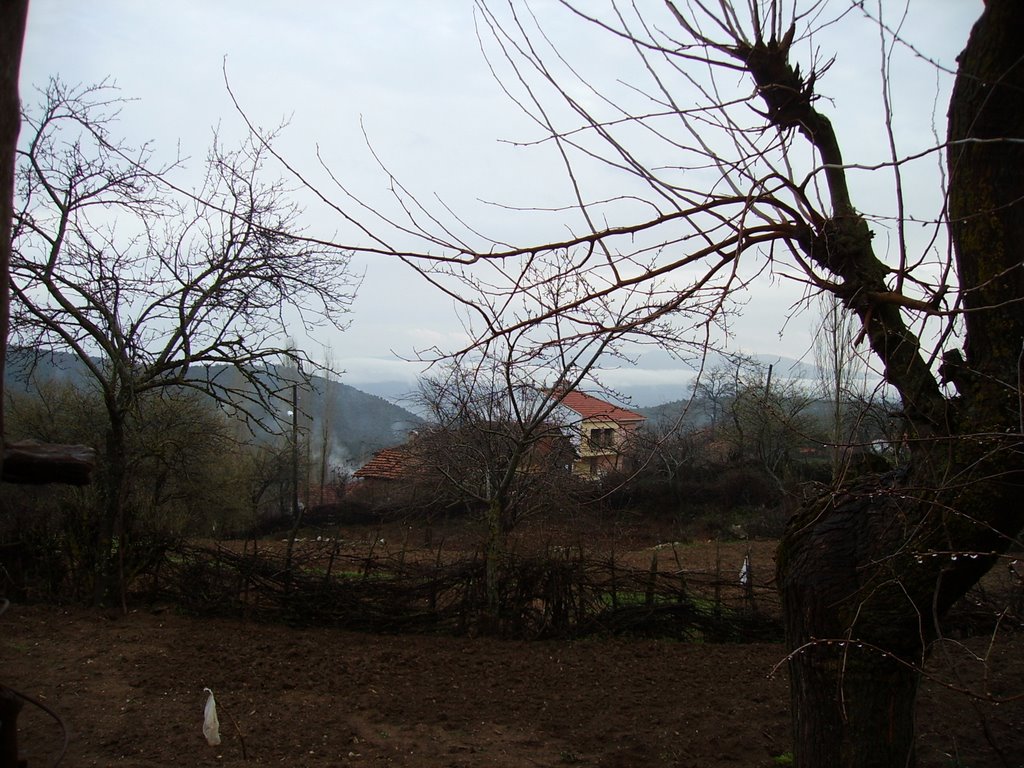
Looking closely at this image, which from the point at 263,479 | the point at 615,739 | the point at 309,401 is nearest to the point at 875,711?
the point at 615,739

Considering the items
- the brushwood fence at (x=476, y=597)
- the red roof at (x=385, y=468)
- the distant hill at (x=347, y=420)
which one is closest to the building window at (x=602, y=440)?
the brushwood fence at (x=476, y=597)

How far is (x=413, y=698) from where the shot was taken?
6.34 m

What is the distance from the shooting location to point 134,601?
9.14m

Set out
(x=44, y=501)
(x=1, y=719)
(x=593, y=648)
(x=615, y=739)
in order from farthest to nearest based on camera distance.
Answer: (x=44, y=501) < (x=593, y=648) < (x=615, y=739) < (x=1, y=719)

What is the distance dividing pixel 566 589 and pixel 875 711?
5.65 m

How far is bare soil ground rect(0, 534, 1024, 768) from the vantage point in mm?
5098

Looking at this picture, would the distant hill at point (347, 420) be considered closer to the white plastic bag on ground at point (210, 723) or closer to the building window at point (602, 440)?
the building window at point (602, 440)

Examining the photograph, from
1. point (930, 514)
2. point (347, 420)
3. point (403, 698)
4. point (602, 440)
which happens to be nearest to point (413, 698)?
point (403, 698)

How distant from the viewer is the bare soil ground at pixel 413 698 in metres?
5.10

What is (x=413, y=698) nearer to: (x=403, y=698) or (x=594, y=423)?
(x=403, y=698)

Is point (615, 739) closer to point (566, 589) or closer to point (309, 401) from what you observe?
point (566, 589)

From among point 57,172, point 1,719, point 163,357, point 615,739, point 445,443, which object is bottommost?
point 615,739

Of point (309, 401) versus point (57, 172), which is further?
point (309, 401)

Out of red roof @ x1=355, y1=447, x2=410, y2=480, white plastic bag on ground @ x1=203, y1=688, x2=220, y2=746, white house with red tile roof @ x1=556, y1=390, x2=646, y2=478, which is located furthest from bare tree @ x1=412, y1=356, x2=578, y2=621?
red roof @ x1=355, y1=447, x2=410, y2=480
